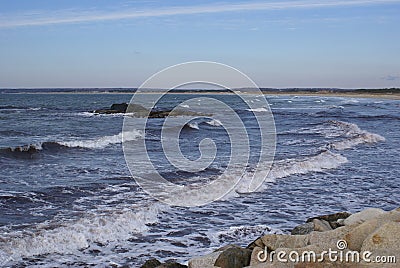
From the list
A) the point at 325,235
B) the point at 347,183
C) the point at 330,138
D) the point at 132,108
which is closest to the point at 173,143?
the point at 330,138

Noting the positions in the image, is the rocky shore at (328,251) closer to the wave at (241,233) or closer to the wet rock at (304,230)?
the wet rock at (304,230)

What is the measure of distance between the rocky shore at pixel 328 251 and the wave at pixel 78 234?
2184 millimetres

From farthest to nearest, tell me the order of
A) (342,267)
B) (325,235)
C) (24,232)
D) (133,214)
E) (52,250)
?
(133,214)
(24,232)
(52,250)
(325,235)
(342,267)

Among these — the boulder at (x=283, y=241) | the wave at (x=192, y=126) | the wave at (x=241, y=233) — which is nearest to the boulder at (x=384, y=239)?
the boulder at (x=283, y=241)

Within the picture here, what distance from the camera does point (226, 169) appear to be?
15.4m

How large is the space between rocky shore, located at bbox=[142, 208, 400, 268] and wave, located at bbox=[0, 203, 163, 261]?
218 centimetres

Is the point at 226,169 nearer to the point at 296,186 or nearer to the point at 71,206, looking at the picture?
the point at 296,186

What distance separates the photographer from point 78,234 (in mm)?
8336

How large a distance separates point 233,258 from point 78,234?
3688 millimetres

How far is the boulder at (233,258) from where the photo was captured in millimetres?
5605

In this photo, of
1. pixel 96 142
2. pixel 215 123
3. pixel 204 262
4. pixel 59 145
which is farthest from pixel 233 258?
pixel 215 123

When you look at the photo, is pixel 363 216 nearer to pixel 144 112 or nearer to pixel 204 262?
pixel 204 262

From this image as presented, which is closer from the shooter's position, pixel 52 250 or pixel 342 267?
pixel 342 267

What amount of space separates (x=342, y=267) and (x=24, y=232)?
6.01m
